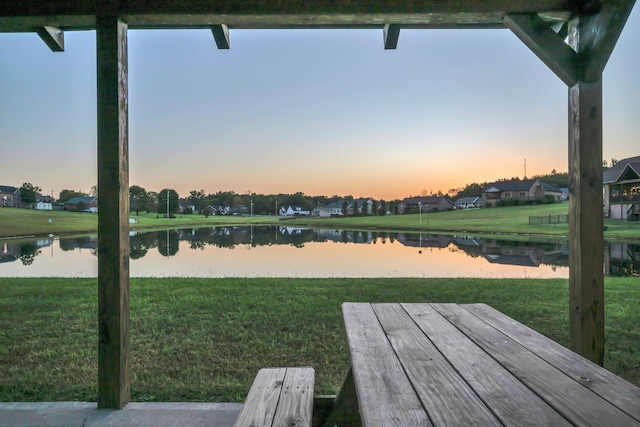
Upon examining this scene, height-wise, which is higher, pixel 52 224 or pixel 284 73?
pixel 284 73

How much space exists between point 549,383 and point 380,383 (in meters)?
0.49

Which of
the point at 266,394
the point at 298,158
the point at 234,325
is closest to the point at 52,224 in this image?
the point at 298,158

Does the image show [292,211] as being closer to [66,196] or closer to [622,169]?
[66,196]

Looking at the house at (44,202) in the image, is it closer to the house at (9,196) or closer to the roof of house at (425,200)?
the house at (9,196)

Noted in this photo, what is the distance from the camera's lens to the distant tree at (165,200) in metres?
59.3

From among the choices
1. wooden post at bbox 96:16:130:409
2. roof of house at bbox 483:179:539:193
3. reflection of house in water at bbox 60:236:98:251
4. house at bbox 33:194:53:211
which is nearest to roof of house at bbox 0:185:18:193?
house at bbox 33:194:53:211

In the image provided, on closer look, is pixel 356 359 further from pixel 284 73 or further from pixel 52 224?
pixel 52 224

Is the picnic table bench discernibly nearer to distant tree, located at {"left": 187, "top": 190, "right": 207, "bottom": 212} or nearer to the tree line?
the tree line

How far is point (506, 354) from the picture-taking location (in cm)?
133

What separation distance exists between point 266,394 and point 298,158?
2194 centimetres

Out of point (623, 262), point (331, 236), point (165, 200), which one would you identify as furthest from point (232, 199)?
point (623, 262)

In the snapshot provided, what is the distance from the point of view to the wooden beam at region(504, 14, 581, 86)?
219 cm

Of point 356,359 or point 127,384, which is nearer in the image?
point 356,359

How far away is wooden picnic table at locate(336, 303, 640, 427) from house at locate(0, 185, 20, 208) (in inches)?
1864
